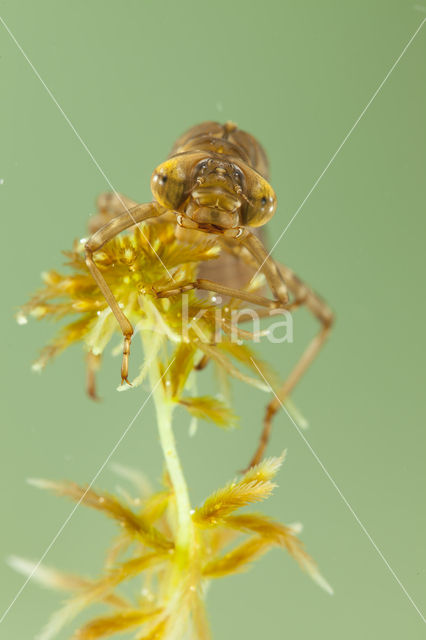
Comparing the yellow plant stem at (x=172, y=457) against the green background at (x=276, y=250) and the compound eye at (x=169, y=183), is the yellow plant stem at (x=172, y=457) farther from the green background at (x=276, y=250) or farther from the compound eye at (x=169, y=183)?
the compound eye at (x=169, y=183)

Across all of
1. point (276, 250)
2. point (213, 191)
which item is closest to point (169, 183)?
point (213, 191)

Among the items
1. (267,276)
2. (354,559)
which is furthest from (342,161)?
(354,559)

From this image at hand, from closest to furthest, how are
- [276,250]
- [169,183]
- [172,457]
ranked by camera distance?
[172,457], [169,183], [276,250]

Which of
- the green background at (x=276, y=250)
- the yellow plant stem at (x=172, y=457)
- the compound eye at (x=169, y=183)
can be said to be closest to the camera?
the yellow plant stem at (x=172, y=457)

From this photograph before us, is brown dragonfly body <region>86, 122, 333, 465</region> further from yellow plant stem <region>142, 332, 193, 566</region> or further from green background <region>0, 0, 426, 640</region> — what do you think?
green background <region>0, 0, 426, 640</region>

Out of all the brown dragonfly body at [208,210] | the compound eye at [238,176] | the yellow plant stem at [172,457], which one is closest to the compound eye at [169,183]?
the brown dragonfly body at [208,210]

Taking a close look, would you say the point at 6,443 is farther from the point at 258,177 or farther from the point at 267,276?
the point at 258,177

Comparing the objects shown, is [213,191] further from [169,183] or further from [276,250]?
[276,250]

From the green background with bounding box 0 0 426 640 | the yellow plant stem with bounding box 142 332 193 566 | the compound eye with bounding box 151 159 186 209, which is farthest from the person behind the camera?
the green background with bounding box 0 0 426 640

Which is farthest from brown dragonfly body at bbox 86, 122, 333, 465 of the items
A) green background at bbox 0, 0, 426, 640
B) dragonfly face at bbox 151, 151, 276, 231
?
green background at bbox 0, 0, 426, 640
